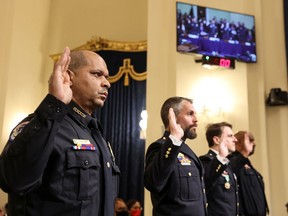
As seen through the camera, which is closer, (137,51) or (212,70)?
(212,70)

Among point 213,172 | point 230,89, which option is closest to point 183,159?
point 213,172

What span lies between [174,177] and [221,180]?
2.59ft

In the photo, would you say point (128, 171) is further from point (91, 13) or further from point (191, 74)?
point (91, 13)

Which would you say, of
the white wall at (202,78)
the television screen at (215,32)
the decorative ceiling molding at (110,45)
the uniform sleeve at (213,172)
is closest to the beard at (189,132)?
the uniform sleeve at (213,172)

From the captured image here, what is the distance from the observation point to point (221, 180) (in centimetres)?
289

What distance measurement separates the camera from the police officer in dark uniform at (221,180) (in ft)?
8.79

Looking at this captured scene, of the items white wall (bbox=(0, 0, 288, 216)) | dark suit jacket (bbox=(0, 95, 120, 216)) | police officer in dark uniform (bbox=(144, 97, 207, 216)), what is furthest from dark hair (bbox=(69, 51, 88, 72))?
white wall (bbox=(0, 0, 288, 216))

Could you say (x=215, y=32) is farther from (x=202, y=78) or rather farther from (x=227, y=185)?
(x=227, y=185)

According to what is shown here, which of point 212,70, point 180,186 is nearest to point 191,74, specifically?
point 212,70

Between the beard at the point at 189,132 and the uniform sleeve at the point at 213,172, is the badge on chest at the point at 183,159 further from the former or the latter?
the uniform sleeve at the point at 213,172

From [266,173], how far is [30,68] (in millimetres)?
4577

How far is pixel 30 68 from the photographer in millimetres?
7211

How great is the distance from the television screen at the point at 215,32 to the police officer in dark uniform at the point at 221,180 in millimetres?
2143

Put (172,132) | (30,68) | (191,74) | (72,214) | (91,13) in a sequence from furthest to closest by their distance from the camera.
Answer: (91,13) < (30,68) < (191,74) < (172,132) < (72,214)
